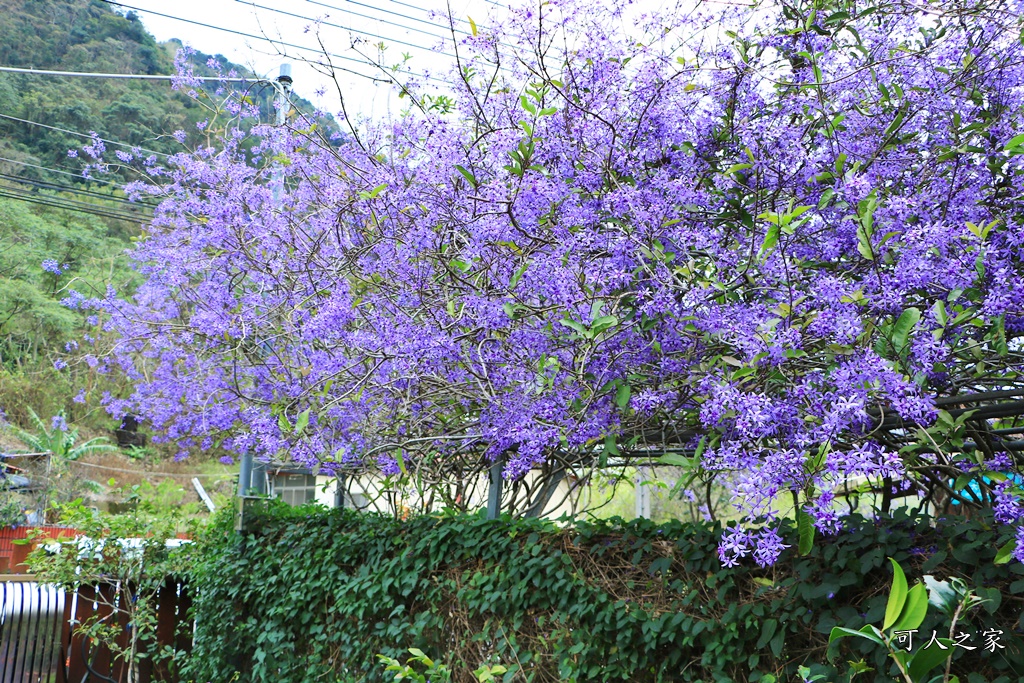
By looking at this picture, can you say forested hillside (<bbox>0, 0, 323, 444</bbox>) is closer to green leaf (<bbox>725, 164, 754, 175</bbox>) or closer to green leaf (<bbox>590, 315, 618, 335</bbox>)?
green leaf (<bbox>725, 164, 754, 175</bbox>)

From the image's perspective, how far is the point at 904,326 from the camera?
2.68 m

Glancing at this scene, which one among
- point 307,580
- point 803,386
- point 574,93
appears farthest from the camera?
point 307,580

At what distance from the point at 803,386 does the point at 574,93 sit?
180 cm

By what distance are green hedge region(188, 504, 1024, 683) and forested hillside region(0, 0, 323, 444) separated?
12.2 meters

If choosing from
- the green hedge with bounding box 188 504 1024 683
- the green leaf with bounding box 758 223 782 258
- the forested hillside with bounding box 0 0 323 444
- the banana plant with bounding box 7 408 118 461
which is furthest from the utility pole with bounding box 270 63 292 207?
the banana plant with bounding box 7 408 118 461

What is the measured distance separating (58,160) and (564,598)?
72.1 feet

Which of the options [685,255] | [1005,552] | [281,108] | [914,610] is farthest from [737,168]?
[281,108]

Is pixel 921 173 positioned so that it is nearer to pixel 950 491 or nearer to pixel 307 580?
pixel 950 491

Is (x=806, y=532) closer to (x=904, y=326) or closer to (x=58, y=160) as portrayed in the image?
(x=904, y=326)

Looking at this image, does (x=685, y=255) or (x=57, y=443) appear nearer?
(x=685, y=255)

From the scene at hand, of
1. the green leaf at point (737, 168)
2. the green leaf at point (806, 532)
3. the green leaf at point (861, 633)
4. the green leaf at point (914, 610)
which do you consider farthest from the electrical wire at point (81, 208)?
the green leaf at point (914, 610)

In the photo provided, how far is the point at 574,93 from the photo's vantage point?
386 centimetres

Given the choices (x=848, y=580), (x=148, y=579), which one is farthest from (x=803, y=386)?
(x=148, y=579)

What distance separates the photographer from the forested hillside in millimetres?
18734
